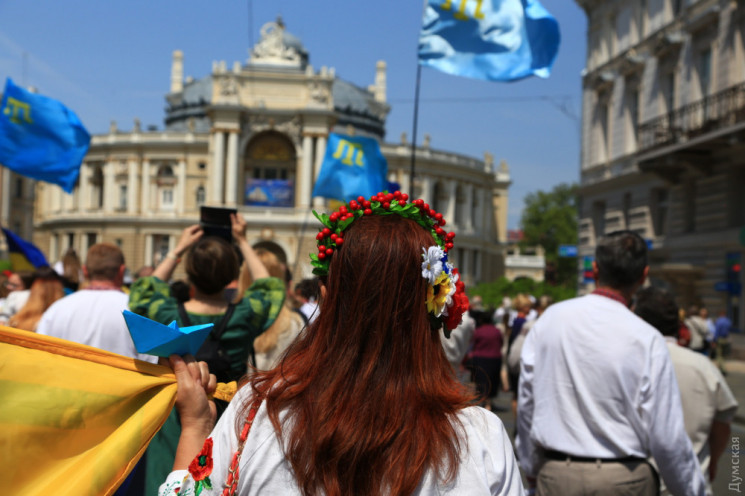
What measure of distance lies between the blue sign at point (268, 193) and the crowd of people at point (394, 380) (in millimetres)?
50289

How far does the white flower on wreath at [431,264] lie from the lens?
74.4 inches

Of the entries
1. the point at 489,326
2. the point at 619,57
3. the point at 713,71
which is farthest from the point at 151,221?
the point at 489,326

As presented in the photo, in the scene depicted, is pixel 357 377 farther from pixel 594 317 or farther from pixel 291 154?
pixel 291 154

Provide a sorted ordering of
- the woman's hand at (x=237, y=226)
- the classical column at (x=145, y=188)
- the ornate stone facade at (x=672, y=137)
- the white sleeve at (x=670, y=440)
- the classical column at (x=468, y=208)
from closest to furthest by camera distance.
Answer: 1. the white sleeve at (x=670, y=440)
2. the woman's hand at (x=237, y=226)
3. the ornate stone facade at (x=672, y=137)
4. the classical column at (x=145, y=188)
5. the classical column at (x=468, y=208)

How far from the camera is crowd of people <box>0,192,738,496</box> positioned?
1788 millimetres

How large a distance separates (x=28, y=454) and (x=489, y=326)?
930 centimetres

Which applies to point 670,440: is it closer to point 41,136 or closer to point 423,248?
point 423,248

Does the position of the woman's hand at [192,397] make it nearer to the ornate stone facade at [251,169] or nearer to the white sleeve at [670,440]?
the white sleeve at [670,440]

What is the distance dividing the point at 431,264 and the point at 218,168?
54.2 meters

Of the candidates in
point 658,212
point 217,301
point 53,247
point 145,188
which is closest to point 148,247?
point 145,188

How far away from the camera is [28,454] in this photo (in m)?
2.08

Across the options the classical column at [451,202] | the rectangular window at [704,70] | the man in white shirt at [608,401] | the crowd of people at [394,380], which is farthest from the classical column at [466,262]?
the man in white shirt at [608,401]

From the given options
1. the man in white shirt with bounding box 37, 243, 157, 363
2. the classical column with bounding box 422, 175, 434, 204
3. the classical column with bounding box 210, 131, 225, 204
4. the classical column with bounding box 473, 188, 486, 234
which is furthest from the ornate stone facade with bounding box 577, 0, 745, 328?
the classical column with bounding box 473, 188, 486, 234

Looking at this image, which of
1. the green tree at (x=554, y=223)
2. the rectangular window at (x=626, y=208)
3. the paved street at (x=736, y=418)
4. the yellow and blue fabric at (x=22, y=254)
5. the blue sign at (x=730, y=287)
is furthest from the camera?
the green tree at (x=554, y=223)
